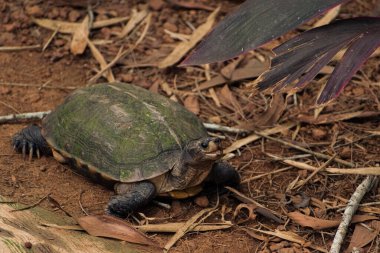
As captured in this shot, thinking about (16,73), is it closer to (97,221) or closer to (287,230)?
(97,221)

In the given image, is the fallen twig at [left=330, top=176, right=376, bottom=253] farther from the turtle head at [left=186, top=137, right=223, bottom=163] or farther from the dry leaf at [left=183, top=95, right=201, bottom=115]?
the dry leaf at [left=183, top=95, right=201, bottom=115]

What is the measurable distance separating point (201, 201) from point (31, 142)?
1359mm

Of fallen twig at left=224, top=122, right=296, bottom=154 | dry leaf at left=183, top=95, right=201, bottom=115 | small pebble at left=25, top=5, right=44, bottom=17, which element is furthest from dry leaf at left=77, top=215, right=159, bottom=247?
small pebble at left=25, top=5, right=44, bottom=17

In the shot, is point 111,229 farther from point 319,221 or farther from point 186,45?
point 186,45

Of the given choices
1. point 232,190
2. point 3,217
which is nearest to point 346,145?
point 232,190

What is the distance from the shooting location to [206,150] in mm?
4168

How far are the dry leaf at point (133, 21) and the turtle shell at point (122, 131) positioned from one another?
5.86ft

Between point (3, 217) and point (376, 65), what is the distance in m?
3.69


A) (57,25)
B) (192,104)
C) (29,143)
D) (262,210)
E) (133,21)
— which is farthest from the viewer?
(133,21)

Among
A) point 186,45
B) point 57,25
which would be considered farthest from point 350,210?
point 57,25

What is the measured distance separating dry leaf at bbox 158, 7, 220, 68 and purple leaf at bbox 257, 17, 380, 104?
9.01 feet

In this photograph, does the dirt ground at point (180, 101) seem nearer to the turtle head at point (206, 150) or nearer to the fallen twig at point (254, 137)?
the fallen twig at point (254, 137)

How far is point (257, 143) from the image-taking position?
515 centimetres

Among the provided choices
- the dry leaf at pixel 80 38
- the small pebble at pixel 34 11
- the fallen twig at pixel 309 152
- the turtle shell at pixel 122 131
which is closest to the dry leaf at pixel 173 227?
the turtle shell at pixel 122 131
